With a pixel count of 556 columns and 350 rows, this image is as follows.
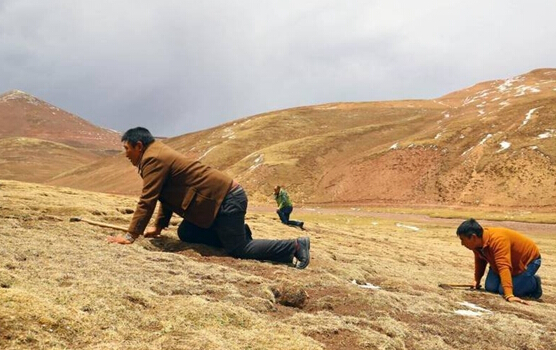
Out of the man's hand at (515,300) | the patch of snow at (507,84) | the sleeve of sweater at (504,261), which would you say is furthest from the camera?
the patch of snow at (507,84)

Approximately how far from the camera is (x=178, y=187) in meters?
10.3

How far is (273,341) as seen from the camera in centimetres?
584

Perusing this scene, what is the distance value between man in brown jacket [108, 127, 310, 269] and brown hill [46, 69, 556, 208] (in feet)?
203

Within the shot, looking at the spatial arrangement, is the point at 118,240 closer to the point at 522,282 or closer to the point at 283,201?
the point at 522,282

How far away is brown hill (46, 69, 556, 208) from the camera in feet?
230

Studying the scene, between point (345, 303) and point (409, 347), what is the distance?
1.71 meters

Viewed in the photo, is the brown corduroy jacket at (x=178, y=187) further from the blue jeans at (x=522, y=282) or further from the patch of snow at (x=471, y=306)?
the blue jeans at (x=522, y=282)

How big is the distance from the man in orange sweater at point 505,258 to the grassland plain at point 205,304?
666 mm

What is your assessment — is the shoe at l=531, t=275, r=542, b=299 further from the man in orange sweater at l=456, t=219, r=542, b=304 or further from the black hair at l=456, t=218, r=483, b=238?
the black hair at l=456, t=218, r=483, b=238

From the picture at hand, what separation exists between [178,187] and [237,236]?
5.93ft

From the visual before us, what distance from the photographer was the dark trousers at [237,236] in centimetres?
1048

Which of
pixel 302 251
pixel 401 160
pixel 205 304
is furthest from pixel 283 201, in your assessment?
pixel 401 160

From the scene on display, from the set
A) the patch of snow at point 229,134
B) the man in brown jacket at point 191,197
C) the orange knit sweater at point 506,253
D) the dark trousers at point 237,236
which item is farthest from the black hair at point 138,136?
the patch of snow at point 229,134

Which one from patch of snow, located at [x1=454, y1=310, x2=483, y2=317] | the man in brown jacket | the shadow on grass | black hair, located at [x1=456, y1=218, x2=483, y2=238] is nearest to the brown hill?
black hair, located at [x1=456, y1=218, x2=483, y2=238]
